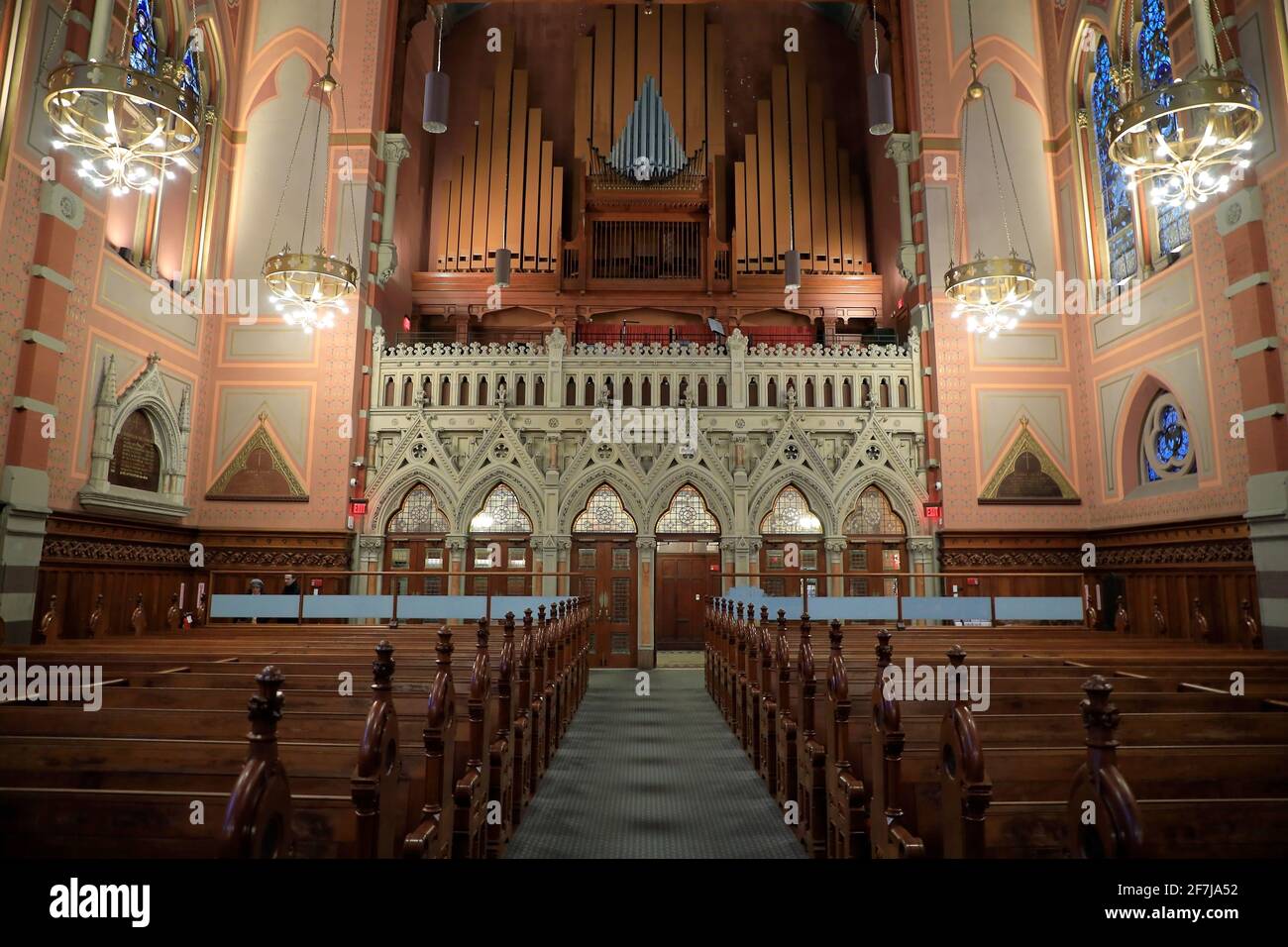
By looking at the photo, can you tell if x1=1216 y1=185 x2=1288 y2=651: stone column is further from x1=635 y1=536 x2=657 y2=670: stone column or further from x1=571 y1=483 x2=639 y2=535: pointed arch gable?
x1=571 y1=483 x2=639 y2=535: pointed arch gable

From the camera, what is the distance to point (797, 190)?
18.6 metres

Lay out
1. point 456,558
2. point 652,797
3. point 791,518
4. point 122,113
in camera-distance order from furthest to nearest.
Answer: point 791,518 < point 456,558 < point 122,113 < point 652,797

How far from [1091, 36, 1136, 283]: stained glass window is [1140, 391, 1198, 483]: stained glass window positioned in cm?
242

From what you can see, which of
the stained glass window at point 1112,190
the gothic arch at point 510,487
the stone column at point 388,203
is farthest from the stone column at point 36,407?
the stained glass window at point 1112,190

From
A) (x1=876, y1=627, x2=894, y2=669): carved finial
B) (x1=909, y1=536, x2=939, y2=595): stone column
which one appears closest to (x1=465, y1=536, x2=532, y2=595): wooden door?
(x1=909, y1=536, x2=939, y2=595): stone column

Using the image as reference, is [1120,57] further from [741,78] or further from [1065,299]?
[741,78]

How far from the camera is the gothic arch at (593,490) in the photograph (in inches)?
563

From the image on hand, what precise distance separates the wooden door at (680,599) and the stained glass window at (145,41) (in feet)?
38.8

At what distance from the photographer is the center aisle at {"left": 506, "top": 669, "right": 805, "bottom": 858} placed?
4.81 metres

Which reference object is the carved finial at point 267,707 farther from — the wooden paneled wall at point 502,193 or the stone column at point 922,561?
the wooden paneled wall at point 502,193

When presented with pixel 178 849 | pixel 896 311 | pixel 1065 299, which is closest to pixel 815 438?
pixel 896 311

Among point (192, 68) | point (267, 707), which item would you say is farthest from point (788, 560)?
point (192, 68)

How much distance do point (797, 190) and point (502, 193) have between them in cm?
740

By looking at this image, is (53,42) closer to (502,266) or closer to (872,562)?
(502,266)
